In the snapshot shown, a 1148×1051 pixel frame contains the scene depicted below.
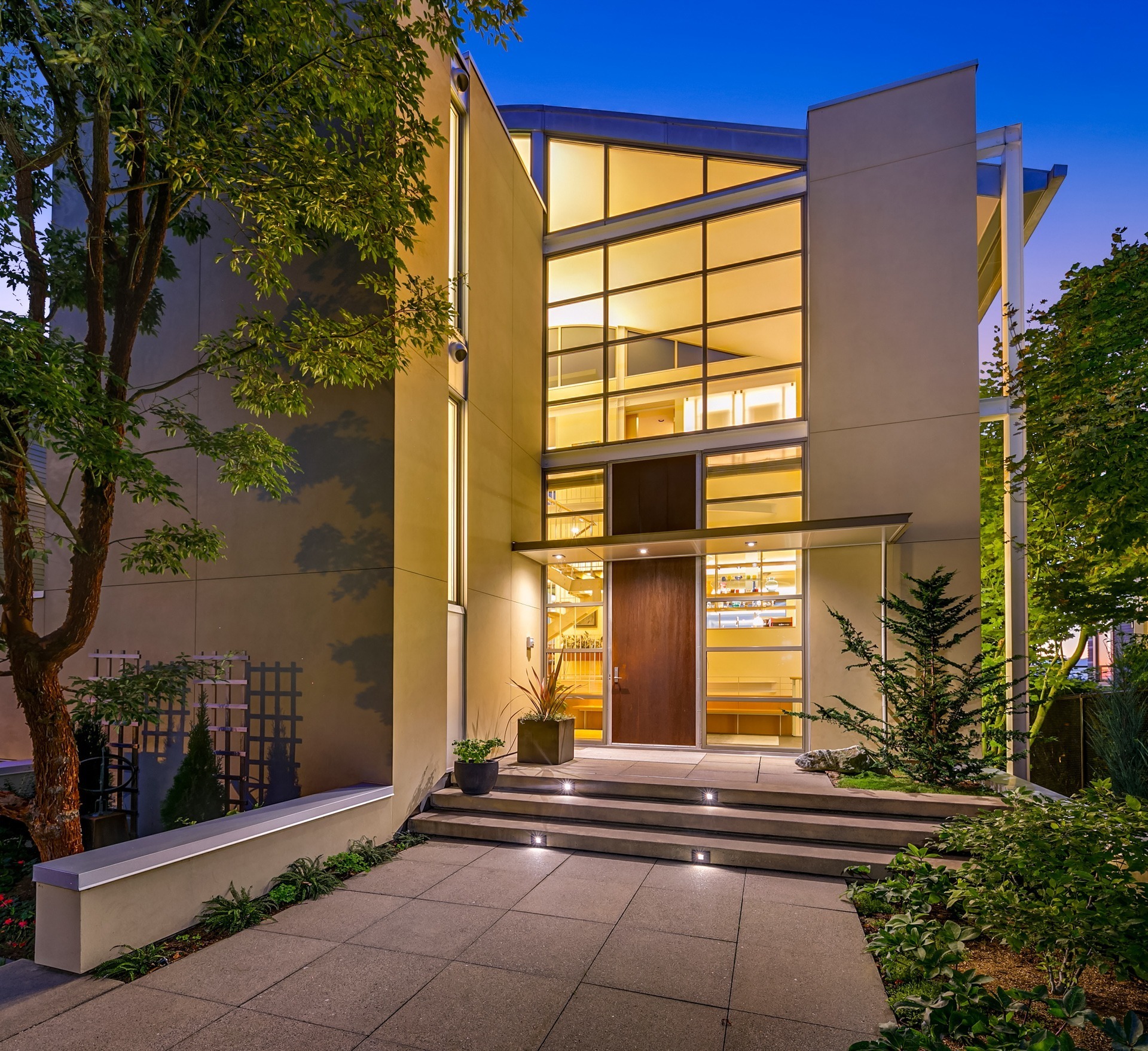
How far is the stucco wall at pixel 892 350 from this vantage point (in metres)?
8.53

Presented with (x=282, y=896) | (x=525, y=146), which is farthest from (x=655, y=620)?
(x=525, y=146)

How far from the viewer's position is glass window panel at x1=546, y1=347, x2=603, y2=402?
10.6 metres

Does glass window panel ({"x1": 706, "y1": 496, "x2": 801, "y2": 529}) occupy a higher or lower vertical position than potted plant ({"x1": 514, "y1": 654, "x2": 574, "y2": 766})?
higher

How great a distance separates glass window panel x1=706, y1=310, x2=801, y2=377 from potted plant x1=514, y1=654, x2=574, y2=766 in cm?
487

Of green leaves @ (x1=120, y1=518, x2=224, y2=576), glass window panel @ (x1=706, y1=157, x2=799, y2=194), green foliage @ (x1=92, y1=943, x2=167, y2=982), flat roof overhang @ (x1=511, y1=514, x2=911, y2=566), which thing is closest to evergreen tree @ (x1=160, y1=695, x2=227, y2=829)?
green leaves @ (x1=120, y1=518, x2=224, y2=576)

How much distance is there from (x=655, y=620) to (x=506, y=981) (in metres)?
6.24

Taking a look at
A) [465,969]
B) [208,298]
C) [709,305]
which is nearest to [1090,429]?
[709,305]

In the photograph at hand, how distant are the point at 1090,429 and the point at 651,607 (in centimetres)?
529

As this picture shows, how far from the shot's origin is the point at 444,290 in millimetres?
6230

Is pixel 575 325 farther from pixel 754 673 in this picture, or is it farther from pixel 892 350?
pixel 754 673

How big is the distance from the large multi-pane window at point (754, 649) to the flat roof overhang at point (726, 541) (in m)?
0.29

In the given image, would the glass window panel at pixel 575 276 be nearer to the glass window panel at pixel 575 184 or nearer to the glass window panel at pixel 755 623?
the glass window panel at pixel 575 184

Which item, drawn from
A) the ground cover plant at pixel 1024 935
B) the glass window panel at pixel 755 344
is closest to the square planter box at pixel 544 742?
the ground cover plant at pixel 1024 935

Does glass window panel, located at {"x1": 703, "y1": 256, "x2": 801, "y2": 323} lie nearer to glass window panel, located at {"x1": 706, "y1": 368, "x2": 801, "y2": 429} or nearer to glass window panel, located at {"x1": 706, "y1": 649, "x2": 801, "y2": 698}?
glass window panel, located at {"x1": 706, "y1": 368, "x2": 801, "y2": 429}
